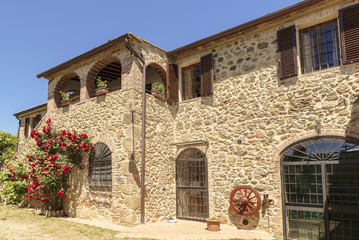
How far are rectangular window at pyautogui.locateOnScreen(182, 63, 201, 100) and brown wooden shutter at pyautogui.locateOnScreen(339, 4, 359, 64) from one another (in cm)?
467

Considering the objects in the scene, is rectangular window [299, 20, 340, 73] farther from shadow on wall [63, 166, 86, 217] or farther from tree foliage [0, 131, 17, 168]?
tree foliage [0, 131, 17, 168]

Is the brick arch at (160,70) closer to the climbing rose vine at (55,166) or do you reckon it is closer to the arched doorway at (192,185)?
the arched doorway at (192,185)

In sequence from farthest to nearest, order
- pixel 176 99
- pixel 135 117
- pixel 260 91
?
pixel 176 99, pixel 135 117, pixel 260 91

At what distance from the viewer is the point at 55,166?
9.50 m

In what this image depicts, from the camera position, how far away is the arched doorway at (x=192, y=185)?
29.0 ft

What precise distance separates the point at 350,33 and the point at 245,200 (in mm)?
5238

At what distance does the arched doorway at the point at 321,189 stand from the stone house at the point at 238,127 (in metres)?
0.02

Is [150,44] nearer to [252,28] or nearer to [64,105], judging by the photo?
[252,28]

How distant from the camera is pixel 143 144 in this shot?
8.54 meters

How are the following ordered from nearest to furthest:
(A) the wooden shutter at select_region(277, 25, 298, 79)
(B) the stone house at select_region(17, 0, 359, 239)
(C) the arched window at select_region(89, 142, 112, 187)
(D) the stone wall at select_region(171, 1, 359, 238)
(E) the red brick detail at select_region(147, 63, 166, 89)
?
1. (B) the stone house at select_region(17, 0, 359, 239)
2. (D) the stone wall at select_region(171, 1, 359, 238)
3. (A) the wooden shutter at select_region(277, 25, 298, 79)
4. (C) the arched window at select_region(89, 142, 112, 187)
5. (E) the red brick detail at select_region(147, 63, 166, 89)

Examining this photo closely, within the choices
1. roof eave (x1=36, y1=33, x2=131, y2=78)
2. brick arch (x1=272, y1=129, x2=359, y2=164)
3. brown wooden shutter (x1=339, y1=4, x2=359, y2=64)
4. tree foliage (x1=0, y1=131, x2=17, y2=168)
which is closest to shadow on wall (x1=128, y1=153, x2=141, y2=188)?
roof eave (x1=36, y1=33, x2=131, y2=78)

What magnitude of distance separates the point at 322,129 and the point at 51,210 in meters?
9.41

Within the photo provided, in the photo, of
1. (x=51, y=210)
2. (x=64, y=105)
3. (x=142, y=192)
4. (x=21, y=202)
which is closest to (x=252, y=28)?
(x=142, y=192)

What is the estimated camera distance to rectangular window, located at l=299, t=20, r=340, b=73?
7121mm
